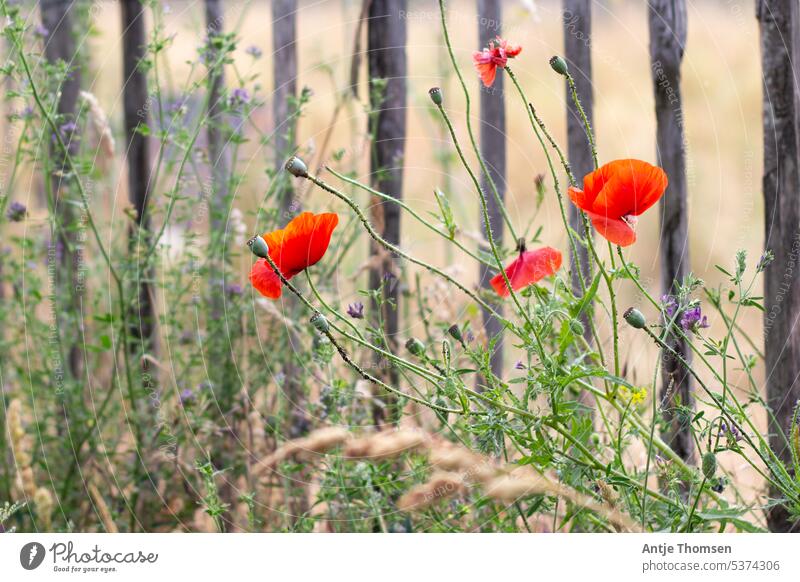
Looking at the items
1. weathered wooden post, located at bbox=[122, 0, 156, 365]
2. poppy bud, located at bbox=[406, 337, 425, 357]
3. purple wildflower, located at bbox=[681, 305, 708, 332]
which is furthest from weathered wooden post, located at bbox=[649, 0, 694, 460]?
weathered wooden post, located at bbox=[122, 0, 156, 365]

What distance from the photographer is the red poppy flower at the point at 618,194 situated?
35.5 inches

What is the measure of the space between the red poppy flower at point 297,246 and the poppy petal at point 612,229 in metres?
0.26

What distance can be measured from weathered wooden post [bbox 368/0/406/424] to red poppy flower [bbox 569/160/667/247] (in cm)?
57

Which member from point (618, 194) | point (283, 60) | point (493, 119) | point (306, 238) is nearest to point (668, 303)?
point (618, 194)

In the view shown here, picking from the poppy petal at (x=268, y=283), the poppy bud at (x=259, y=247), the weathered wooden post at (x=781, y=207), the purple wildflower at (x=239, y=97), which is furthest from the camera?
the purple wildflower at (x=239, y=97)

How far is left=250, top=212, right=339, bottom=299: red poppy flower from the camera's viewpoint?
0.91 metres

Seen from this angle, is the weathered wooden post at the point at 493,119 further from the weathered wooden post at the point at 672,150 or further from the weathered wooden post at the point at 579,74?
the weathered wooden post at the point at 672,150

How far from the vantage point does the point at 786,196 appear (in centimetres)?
122

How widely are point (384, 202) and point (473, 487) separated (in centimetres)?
53

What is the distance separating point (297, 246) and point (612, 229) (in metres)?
0.31

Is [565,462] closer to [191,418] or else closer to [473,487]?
[473,487]

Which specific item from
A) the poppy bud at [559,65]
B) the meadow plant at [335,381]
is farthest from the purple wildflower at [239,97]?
the poppy bud at [559,65]

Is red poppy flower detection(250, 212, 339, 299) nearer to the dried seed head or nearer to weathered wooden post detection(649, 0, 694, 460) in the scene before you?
the dried seed head
